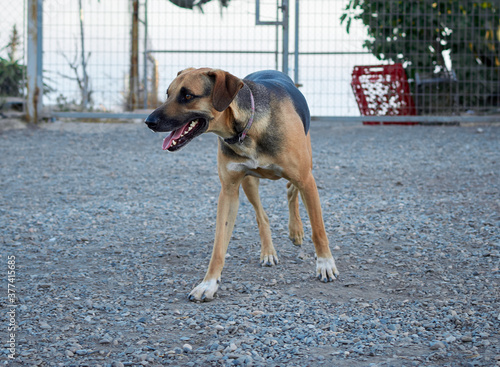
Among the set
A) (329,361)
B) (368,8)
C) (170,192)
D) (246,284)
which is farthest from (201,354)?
(368,8)

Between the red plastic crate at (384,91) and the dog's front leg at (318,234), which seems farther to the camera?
the red plastic crate at (384,91)

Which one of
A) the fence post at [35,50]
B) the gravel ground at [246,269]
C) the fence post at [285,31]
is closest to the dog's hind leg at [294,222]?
the gravel ground at [246,269]

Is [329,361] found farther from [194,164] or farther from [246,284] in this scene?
[194,164]

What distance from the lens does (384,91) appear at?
9758 millimetres

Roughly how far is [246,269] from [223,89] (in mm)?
1273

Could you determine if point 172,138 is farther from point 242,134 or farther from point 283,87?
point 283,87

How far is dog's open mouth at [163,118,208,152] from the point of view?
10.0 ft

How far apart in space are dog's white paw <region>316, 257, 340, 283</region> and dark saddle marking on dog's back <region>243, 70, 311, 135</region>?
88 centimetres

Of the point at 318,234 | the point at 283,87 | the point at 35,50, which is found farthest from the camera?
the point at 35,50

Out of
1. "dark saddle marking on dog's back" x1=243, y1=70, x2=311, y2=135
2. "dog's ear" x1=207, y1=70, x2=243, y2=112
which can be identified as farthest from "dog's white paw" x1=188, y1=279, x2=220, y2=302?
"dark saddle marking on dog's back" x1=243, y1=70, x2=311, y2=135

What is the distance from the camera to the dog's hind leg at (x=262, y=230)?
3.87 m

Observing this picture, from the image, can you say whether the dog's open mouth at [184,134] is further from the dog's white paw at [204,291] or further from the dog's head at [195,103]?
the dog's white paw at [204,291]

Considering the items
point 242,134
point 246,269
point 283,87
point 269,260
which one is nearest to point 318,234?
point 269,260

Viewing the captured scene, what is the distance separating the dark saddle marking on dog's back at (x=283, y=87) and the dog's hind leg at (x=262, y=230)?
1.73 ft
